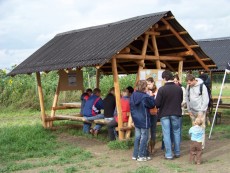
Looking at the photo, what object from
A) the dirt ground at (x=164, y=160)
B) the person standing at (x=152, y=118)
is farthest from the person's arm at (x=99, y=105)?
the person standing at (x=152, y=118)

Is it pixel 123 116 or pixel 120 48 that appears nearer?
pixel 120 48

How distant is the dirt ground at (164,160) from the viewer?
295 inches

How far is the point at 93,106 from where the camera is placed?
1191 centimetres

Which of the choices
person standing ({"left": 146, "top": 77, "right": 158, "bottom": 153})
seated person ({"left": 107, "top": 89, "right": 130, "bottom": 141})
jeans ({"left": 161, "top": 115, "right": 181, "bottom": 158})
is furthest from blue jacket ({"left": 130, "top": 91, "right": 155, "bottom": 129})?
seated person ({"left": 107, "top": 89, "right": 130, "bottom": 141})

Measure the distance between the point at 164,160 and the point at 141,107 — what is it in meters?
1.25

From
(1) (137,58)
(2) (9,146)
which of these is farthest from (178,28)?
(2) (9,146)

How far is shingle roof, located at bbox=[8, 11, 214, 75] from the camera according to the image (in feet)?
32.4

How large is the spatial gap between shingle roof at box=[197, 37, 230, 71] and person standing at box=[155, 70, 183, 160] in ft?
31.6

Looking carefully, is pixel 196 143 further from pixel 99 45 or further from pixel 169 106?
pixel 99 45

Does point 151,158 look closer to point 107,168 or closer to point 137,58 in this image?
point 107,168

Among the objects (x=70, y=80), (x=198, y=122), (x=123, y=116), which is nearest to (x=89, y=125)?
(x=70, y=80)

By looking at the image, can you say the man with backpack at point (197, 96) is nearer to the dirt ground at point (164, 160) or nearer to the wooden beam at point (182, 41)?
the dirt ground at point (164, 160)

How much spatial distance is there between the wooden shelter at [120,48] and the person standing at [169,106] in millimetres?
1742

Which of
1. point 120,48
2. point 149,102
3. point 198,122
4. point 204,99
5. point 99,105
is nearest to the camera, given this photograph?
point 198,122
